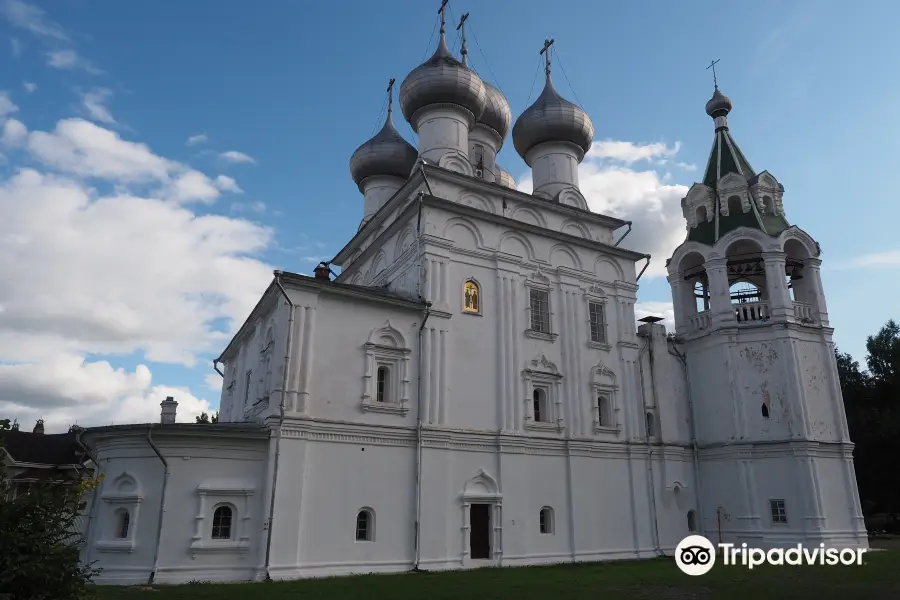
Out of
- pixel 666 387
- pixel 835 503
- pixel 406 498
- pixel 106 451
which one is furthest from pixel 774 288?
pixel 106 451

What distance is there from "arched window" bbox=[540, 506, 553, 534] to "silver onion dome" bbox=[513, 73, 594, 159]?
39.3 feet

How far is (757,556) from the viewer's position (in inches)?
672

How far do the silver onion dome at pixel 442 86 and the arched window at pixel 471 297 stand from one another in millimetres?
6351

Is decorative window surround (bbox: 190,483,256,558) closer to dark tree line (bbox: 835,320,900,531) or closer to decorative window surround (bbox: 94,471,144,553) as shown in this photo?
decorative window surround (bbox: 94,471,144,553)

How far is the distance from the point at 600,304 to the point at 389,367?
7.39 m

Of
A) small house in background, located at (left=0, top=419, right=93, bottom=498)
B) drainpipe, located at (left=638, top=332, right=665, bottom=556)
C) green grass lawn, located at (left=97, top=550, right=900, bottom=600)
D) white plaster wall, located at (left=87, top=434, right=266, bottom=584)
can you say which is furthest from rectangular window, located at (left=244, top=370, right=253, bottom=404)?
small house in background, located at (left=0, top=419, right=93, bottom=498)

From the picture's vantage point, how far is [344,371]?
49.0ft

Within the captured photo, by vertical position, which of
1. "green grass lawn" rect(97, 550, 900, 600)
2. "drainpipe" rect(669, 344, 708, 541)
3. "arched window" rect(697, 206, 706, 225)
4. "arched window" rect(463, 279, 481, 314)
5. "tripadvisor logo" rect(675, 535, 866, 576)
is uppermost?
"arched window" rect(697, 206, 706, 225)

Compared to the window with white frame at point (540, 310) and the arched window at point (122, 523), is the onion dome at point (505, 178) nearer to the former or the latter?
the window with white frame at point (540, 310)

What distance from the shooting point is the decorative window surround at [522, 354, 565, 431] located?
1720cm

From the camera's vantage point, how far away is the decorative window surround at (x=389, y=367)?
1505 centimetres

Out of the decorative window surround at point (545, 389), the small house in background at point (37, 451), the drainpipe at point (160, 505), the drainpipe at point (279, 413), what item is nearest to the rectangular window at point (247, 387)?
the drainpipe at point (279, 413)

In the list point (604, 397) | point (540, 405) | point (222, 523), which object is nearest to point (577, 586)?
point (540, 405)

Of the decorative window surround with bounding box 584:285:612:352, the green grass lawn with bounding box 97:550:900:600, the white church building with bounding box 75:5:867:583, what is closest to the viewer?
the green grass lawn with bounding box 97:550:900:600
